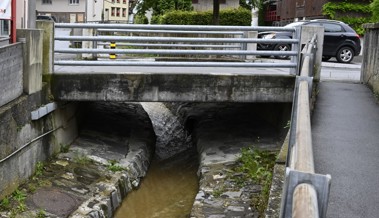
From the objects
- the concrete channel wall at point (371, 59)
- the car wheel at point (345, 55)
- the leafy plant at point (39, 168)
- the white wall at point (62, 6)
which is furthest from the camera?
the white wall at point (62, 6)

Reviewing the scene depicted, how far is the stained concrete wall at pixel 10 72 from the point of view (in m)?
8.49

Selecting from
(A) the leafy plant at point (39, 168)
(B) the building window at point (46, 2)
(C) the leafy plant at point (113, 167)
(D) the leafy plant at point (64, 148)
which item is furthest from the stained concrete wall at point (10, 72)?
(B) the building window at point (46, 2)

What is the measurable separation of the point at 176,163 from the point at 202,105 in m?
4.30

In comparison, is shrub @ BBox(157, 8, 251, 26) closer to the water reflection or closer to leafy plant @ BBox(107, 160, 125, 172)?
the water reflection

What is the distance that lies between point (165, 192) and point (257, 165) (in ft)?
6.96

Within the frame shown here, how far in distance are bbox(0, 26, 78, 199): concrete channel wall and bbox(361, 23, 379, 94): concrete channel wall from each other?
23.3ft

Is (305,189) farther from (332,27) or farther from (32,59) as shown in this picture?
(332,27)

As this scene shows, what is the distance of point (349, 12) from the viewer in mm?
35844

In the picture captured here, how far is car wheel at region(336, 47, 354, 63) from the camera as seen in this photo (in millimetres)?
22109

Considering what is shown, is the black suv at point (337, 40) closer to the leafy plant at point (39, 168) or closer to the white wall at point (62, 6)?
the leafy plant at point (39, 168)

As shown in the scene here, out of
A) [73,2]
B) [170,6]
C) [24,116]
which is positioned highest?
[73,2]

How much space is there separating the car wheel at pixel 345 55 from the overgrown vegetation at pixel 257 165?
11.6 m

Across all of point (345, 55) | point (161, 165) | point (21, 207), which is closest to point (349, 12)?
point (345, 55)

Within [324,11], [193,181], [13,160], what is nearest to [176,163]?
[193,181]
